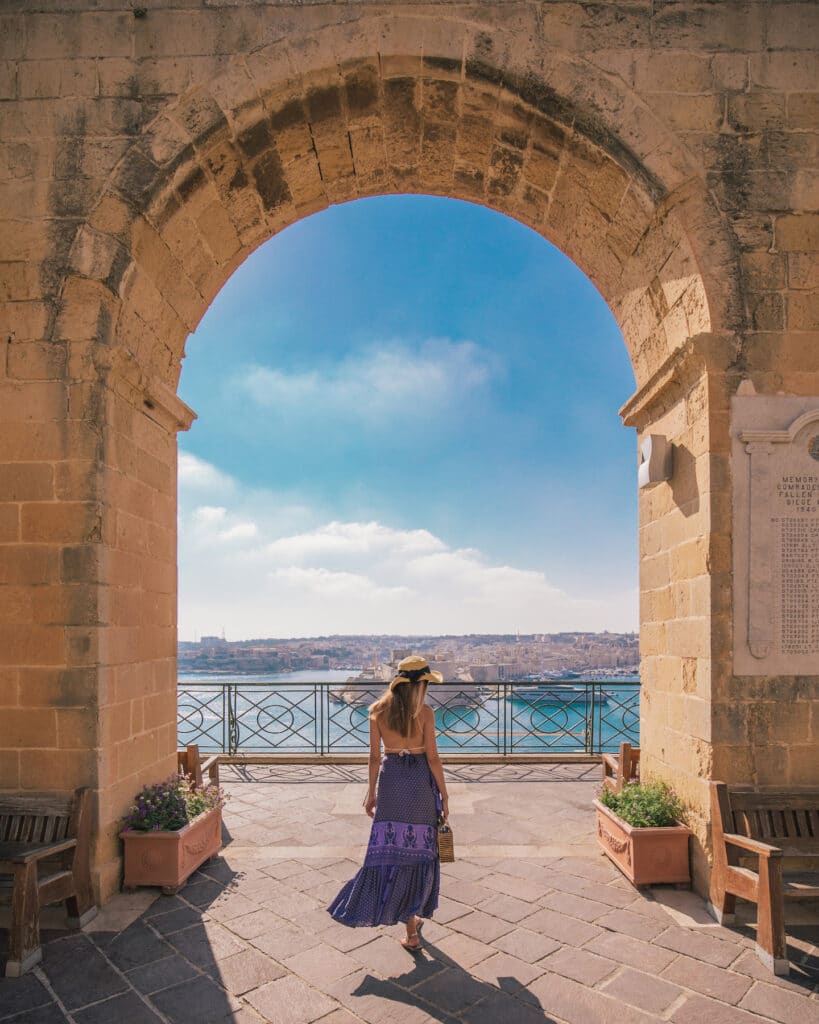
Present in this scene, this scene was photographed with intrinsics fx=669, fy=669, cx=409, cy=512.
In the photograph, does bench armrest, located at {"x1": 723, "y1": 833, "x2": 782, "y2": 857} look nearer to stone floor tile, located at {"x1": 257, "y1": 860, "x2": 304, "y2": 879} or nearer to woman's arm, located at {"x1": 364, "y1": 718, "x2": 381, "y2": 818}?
woman's arm, located at {"x1": 364, "y1": 718, "x2": 381, "y2": 818}

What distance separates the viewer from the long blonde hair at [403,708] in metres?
3.25

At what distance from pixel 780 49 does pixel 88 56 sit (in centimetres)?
436

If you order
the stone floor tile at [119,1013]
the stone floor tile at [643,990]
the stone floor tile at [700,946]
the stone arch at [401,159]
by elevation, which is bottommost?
the stone floor tile at [700,946]

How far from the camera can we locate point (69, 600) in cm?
393

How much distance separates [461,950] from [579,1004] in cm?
65

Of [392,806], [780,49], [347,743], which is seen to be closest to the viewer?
[392,806]

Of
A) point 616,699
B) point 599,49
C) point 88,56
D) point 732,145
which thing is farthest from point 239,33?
point 616,699

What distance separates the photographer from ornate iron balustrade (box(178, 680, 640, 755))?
757cm

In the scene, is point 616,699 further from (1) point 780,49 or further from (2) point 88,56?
(2) point 88,56

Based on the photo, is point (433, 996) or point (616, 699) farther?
point (616, 699)

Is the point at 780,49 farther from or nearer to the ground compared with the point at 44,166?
farther from the ground

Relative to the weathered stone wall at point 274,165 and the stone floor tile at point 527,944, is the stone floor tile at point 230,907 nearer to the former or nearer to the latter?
the weathered stone wall at point 274,165

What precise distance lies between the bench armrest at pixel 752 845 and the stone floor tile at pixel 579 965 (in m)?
0.89

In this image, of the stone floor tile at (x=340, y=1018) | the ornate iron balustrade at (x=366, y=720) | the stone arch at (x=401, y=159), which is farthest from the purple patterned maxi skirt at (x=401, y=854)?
the ornate iron balustrade at (x=366, y=720)
